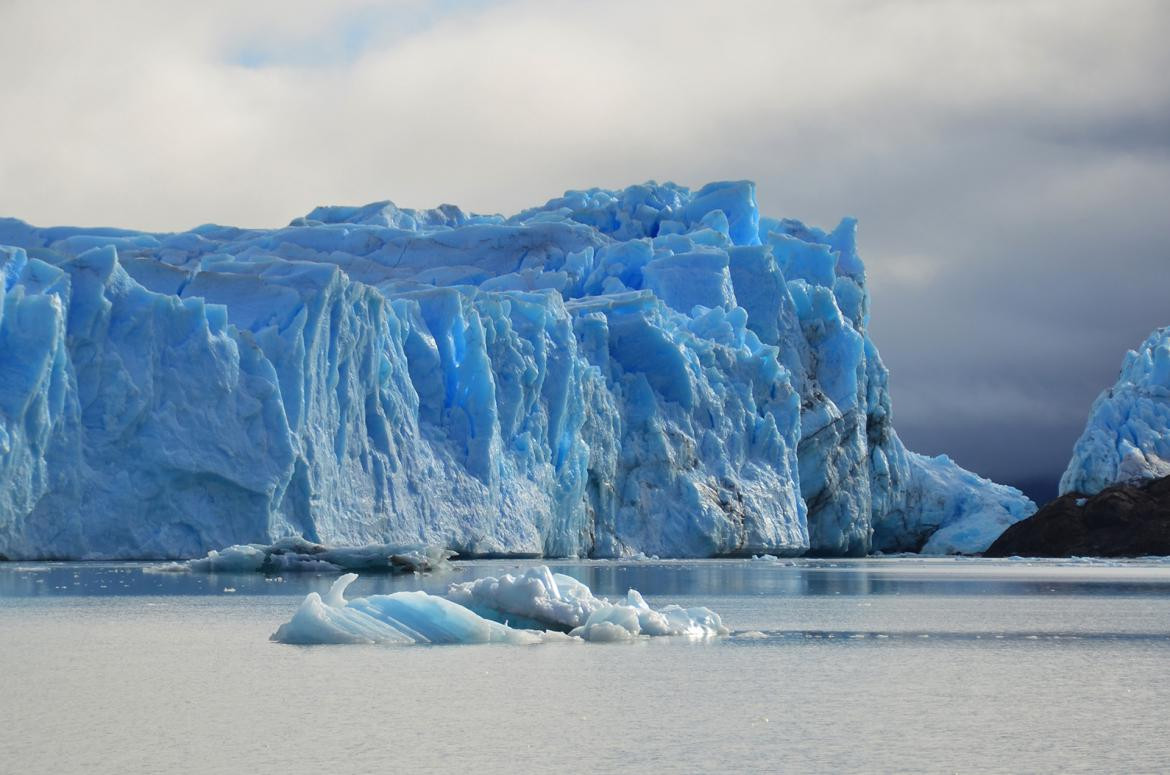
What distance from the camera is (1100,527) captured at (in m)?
49.2

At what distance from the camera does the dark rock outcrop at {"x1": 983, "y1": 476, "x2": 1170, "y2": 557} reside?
156 ft

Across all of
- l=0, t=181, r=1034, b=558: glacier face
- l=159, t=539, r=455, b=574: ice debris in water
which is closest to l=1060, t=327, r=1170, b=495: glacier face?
l=0, t=181, r=1034, b=558: glacier face

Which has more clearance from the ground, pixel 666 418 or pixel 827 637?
pixel 666 418

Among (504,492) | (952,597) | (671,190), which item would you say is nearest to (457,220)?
(671,190)

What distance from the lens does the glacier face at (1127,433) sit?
175ft

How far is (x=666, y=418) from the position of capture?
1490 inches

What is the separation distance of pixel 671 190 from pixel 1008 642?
36092mm

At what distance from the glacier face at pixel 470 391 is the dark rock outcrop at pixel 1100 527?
2.63 m

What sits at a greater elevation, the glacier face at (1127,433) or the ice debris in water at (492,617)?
the glacier face at (1127,433)

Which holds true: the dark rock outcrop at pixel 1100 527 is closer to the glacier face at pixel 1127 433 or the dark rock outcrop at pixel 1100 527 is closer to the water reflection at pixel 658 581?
the glacier face at pixel 1127 433

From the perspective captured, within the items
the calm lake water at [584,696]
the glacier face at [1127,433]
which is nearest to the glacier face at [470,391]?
the glacier face at [1127,433]

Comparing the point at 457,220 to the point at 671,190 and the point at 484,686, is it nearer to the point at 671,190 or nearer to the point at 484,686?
the point at 671,190

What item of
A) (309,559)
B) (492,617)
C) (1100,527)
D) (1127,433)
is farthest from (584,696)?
(1127,433)

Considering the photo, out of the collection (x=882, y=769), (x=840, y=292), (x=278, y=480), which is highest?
(x=840, y=292)
